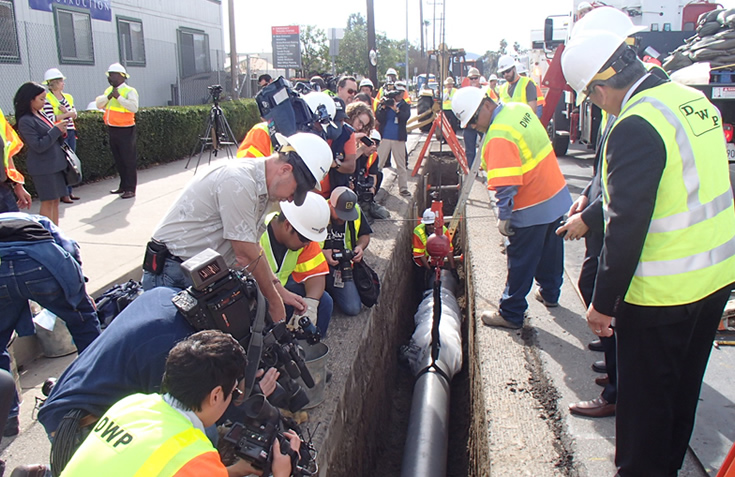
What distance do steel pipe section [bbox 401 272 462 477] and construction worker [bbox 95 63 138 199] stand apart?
4382 mm

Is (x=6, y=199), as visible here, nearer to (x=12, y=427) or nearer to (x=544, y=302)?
(x=12, y=427)

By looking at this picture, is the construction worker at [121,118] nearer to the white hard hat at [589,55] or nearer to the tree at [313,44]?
the white hard hat at [589,55]

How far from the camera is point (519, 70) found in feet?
31.3

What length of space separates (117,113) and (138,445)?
22.1 ft

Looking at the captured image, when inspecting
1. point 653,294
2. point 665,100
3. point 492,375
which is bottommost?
point 492,375

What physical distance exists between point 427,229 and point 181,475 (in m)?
5.60

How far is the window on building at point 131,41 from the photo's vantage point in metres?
14.4

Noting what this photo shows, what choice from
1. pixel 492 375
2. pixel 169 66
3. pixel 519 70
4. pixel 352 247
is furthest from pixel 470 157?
pixel 169 66

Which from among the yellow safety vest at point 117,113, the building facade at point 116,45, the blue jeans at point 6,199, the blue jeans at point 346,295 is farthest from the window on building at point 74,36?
the blue jeans at point 346,295

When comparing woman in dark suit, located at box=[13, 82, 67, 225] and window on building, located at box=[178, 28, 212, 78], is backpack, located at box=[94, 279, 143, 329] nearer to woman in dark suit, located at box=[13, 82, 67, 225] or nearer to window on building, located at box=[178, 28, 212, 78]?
woman in dark suit, located at box=[13, 82, 67, 225]

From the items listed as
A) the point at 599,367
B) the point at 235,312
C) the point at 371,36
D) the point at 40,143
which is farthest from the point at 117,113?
the point at 371,36

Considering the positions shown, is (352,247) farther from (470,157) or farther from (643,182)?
(470,157)

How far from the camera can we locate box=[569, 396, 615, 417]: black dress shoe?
10.00 feet

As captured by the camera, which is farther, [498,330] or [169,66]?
[169,66]
